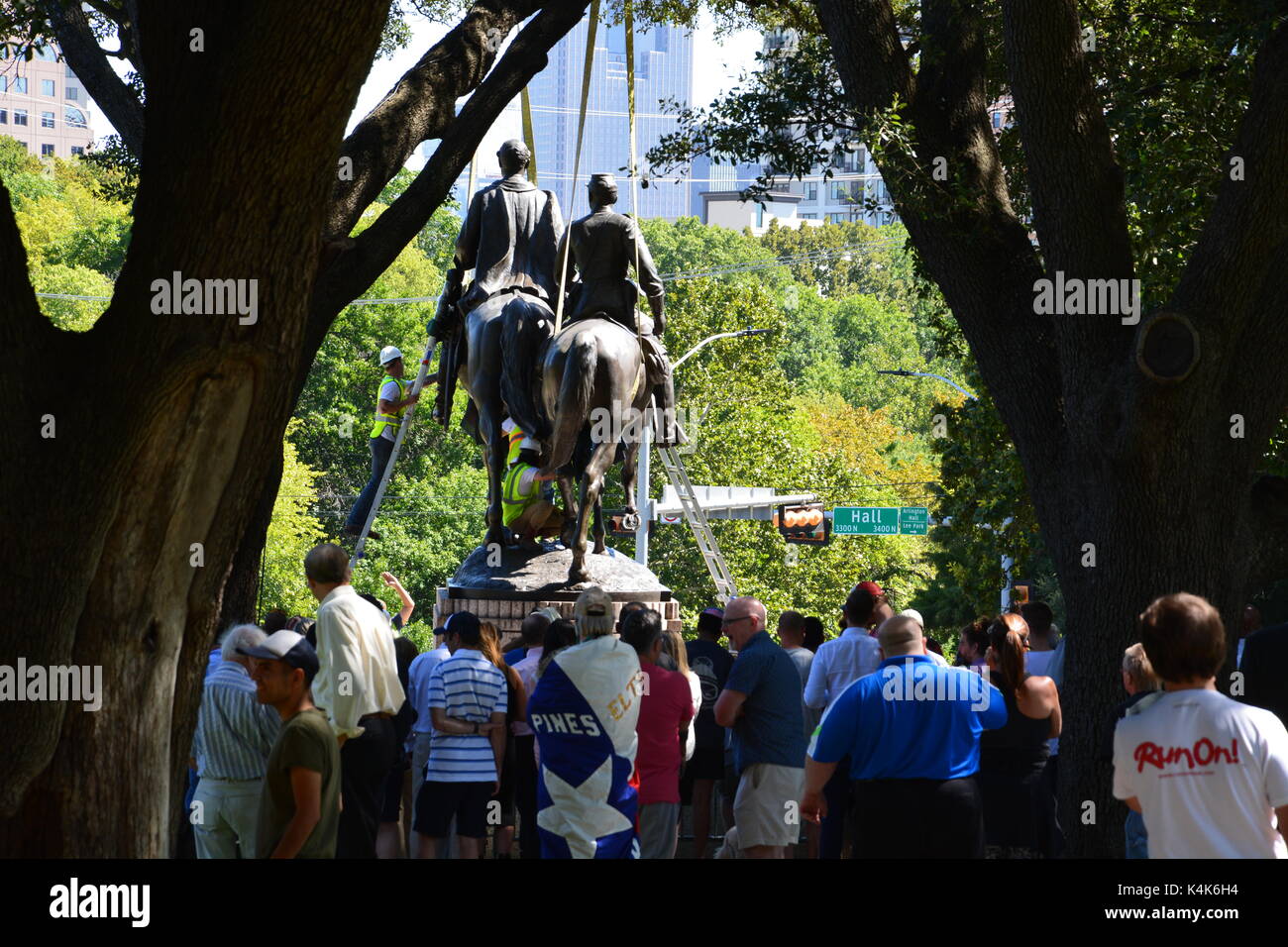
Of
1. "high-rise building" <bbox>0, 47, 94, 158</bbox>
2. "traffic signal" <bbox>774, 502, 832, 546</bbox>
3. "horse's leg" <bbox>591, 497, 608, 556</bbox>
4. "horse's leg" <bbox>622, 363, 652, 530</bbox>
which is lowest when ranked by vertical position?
"horse's leg" <bbox>591, 497, 608, 556</bbox>

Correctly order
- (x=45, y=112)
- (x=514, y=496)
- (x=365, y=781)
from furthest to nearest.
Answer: (x=45, y=112) → (x=514, y=496) → (x=365, y=781)

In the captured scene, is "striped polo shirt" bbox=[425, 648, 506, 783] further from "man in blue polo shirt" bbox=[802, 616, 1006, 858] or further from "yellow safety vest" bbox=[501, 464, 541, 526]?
"yellow safety vest" bbox=[501, 464, 541, 526]

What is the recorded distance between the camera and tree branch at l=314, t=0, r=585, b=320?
8.62m

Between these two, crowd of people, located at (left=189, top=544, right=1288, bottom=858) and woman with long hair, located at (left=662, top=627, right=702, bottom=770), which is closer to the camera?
crowd of people, located at (left=189, top=544, right=1288, bottom=858)

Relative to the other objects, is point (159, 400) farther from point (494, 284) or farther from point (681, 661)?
point (494, 284)

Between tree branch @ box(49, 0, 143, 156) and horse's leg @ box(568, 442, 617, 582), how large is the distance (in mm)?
4220

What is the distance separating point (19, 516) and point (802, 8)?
10.4 m

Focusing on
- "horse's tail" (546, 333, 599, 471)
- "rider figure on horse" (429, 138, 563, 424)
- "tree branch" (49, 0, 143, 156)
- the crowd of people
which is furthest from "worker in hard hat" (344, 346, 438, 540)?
the crowd of people

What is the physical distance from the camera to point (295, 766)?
6.02 meters

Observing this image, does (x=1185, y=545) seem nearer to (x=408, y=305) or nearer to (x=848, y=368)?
(x=408, y=305)

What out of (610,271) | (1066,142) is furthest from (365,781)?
(610,271)

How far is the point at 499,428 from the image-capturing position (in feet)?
48.1

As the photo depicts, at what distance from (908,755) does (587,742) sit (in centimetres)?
148
